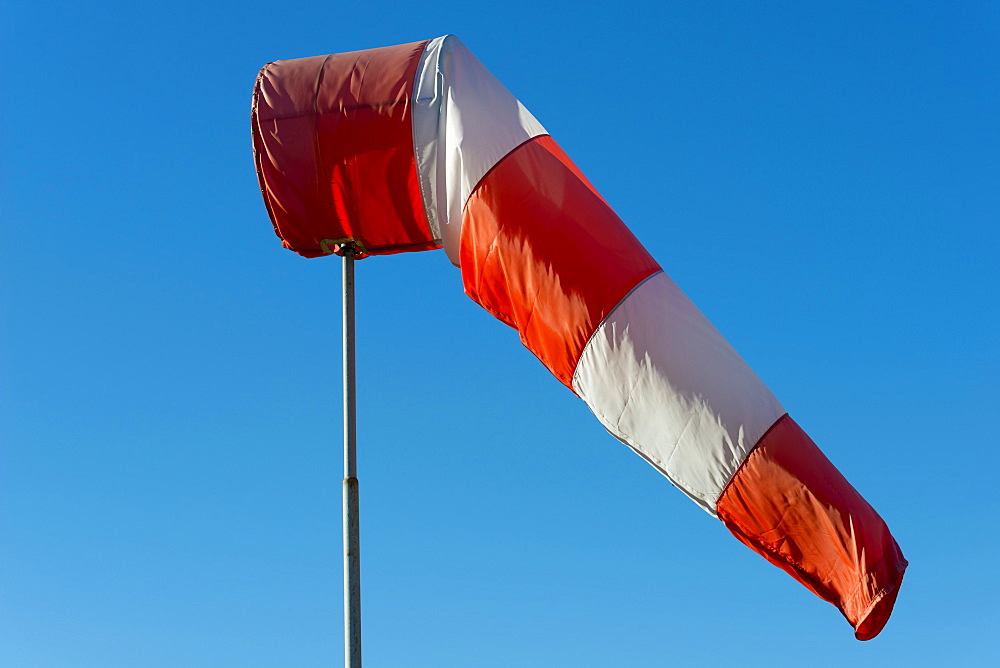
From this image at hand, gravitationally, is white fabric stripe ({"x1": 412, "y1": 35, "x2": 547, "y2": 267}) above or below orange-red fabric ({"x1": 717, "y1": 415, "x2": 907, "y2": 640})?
above

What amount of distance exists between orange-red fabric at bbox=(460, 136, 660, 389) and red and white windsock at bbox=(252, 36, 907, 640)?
0.05ft

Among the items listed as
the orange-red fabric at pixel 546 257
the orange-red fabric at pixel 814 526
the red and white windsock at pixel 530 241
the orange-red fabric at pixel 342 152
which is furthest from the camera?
the orange-red fabric at pixel 342 152

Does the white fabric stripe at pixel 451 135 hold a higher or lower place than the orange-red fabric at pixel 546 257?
higher

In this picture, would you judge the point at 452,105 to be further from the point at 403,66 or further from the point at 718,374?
the point at 718,374

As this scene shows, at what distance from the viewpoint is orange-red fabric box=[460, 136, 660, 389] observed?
15.0 metres

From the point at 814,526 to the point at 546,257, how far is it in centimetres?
407

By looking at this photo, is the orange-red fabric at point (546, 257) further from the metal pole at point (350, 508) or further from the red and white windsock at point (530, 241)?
the metal pole at point (350, 508)

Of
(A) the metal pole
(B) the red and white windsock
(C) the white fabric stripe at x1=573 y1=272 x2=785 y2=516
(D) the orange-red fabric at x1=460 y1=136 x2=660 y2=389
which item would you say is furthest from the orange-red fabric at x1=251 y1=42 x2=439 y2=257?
(C) the white fabric stripe at x1=573 y1=272 x2=785 y2=516

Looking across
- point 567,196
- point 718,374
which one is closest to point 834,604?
point 718,374

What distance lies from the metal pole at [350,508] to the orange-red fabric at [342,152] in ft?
2.17

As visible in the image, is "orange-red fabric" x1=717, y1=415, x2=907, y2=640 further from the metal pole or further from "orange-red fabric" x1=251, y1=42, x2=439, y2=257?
"orange-red fabric" x1=251, y1=42, x2=439, y2=257

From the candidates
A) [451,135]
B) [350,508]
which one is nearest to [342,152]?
[451,135]

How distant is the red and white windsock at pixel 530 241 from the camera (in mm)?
14367

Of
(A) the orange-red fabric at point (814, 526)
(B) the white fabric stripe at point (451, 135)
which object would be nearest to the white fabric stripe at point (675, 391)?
(A) the orange-red fabric at point (814, 526)
